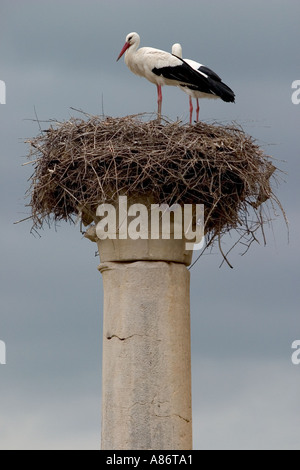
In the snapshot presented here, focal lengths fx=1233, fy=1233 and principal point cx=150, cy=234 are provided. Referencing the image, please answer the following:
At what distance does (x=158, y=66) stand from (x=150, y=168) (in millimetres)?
2782

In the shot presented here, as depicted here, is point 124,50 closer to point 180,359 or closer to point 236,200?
point 236,200

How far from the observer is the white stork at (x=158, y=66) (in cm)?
1448

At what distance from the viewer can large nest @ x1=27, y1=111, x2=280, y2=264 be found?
12242 mm

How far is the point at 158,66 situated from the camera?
47.9 ft

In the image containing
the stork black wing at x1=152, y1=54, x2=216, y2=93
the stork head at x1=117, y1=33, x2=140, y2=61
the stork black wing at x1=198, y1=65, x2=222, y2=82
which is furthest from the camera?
the stork head at x1=117, y1=33, x2=140, y2=61

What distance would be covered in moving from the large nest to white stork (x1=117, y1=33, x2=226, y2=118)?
1.69 metres

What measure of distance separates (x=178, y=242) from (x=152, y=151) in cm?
99

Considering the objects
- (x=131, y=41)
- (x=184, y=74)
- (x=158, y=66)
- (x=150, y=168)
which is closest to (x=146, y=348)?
(x=150, y=168)

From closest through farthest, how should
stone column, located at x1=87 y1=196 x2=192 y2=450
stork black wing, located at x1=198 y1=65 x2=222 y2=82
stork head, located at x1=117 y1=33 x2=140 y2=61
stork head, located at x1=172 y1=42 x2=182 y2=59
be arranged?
stone column, located at x1=87 y1=196 x2=192 y2=450 → stork black wing, located at x1=198 y1=65 x2=222 y2=82 → stork head, located at x1=117 y1=33 x2=140 y2=61 → stork head, located at x1=172 y1=42 x2=182 y2=59

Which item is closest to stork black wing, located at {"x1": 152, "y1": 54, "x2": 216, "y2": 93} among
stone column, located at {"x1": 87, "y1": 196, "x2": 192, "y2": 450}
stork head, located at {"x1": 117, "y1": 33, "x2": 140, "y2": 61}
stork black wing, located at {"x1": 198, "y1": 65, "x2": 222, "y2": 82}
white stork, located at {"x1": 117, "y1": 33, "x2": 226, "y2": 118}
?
white stork, located at {"x1": 117, "y1": 33, "x2": 226, "y2": 118}

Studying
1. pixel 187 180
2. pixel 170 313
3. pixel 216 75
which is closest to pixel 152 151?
pixel 187 180

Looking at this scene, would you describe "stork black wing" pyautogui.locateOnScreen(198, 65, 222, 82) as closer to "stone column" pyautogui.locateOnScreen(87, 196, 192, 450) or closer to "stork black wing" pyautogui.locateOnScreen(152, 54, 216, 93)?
"stork black wing" pyautogui.locateOnScreen(152, 54, 216, 93)

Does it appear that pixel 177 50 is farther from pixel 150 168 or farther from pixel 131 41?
pixel 150 168
